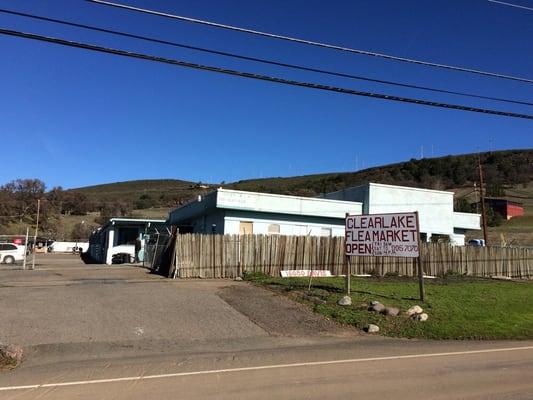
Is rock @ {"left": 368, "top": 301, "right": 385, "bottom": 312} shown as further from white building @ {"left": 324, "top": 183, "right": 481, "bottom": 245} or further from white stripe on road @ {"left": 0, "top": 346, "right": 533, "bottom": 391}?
white building @ {"left": 324, "top": 183, "right": 481, "bottom": 245}

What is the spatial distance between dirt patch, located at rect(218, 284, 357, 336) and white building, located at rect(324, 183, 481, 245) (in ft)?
57.5

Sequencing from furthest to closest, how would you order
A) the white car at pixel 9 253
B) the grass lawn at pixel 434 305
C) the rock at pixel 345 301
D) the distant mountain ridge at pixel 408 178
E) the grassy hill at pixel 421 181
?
the distant mountain ridge at pixel 408 178, the grassy hill at pixel 421 181, the white car at pixel 9 253, the rock at pixel 345 301, the grass lawn at pixel 434 305

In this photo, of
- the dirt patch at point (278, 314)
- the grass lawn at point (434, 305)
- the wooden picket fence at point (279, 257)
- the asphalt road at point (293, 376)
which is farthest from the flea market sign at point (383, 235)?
the asphalt road at point (293, 376)

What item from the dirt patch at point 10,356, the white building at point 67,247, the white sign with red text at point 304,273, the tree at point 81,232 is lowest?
the dirt patch at point 10,356

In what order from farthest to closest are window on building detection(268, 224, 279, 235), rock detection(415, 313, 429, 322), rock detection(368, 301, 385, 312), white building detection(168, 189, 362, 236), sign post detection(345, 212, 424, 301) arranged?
window on building detection(268, 224, 279, 235) < white building detection(168, 189, 362, 236) < sign post detection(345, 212, 424, 301) < rock detection(368, 301, 385, 312) < rock detection(415, 313, 429, 322)

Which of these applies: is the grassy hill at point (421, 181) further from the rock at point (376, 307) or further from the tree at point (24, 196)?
the rock at point (376, 307)

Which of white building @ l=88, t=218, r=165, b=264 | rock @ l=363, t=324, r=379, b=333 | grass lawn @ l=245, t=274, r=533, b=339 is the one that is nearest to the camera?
rock @ l=363, t=324, r=379, b=333

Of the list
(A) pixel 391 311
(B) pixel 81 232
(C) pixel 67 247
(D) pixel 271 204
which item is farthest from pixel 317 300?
(B) pixel 81 232

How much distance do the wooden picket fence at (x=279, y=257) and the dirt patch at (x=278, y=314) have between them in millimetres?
4034

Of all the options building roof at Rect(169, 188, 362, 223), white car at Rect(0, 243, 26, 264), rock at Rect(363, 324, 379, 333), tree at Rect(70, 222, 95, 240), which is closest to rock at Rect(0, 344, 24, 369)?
rock at Rect(363, 324, 379, 333)

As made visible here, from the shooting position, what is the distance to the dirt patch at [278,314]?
13.8 metres

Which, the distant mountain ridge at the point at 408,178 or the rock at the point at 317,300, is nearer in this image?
the rock at the point at 317,300

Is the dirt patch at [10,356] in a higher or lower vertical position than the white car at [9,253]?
lower

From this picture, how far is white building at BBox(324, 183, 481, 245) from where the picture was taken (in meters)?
35.1
